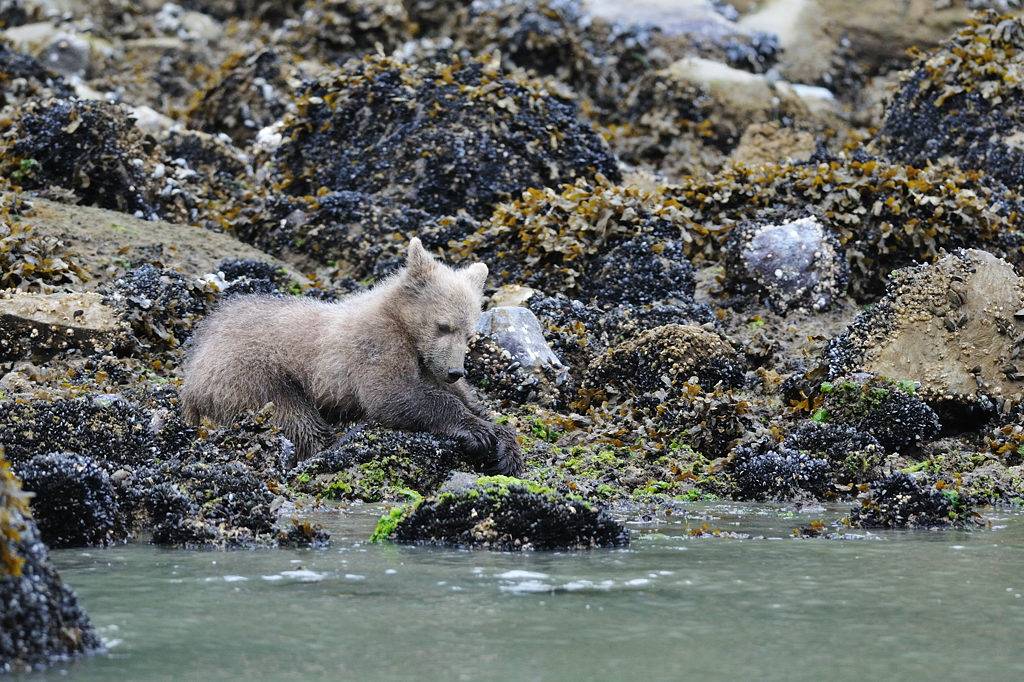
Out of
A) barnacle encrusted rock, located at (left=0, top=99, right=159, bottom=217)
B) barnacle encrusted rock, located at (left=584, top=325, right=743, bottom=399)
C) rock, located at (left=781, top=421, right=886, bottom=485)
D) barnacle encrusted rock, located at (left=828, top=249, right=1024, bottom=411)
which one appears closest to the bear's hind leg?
barnacle encrusted rock, located at (left=584, top=325, right=743, bottom=399)

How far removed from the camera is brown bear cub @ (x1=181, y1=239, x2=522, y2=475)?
8750 mm

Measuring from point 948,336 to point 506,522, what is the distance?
17.6 ft

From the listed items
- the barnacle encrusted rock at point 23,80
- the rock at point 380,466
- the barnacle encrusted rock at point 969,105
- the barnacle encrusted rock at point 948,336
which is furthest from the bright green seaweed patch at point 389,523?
the barnacle encrusted rock at point 23,80

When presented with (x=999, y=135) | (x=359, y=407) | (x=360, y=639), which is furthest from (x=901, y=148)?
(x=360, y=639)

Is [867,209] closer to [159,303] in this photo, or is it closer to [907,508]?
[907,508]

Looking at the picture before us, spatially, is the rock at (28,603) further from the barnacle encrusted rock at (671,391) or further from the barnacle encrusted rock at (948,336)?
the barnacle encrusted rock at (948,336)

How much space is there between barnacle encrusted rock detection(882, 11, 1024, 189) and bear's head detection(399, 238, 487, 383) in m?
7.75

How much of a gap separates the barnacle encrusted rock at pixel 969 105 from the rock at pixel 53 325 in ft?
29.3

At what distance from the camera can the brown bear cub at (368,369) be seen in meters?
Answer: 8.75

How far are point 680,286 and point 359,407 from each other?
174 inches

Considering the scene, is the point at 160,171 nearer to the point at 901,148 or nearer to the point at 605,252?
the point at 605,252

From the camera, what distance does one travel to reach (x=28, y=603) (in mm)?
4137

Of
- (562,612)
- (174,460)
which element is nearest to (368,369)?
(174,460)

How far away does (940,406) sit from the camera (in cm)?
1041
